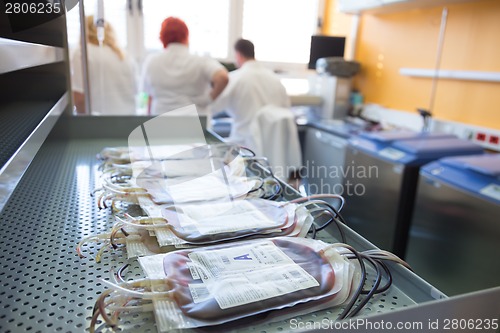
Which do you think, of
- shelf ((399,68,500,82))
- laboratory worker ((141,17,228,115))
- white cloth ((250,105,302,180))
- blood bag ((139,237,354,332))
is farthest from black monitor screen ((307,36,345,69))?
blood bag ((139,237,354,332))

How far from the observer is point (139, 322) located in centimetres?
52

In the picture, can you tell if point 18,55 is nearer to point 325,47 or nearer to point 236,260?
point 236,260

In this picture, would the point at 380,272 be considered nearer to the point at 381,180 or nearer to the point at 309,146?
the point at 381,180

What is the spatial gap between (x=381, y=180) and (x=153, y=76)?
1.56 metres

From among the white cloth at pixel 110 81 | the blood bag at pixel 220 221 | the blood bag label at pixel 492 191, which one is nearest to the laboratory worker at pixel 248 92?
the white cloth at pixel 110 81

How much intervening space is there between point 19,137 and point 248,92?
2023 mm

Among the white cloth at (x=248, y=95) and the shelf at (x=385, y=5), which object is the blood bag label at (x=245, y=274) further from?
the shelf at (x=385, y=5)

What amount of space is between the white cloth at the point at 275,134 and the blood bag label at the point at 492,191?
125 centimetres

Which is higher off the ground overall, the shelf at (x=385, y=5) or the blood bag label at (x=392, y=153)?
the shelf at (x=385, y=5)

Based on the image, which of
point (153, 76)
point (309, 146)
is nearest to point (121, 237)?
point (153, 76)

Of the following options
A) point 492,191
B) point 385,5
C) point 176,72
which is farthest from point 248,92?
point 492,191

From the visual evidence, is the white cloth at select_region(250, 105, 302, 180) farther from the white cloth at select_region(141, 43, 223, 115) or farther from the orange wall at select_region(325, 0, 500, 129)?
the orange wall at select_region(325, 0, 500, 129)

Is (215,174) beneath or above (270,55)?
beneath

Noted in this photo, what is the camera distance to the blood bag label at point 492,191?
153 centimetres
